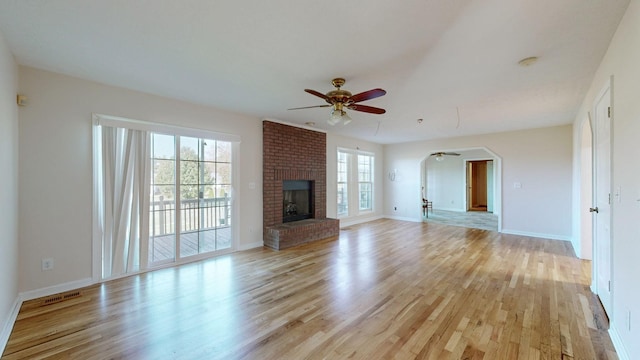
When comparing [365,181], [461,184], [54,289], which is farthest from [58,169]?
[461,184]

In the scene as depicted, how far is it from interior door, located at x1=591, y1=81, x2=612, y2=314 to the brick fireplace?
13.4 feet

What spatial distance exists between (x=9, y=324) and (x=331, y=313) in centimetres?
286

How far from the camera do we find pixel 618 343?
1986 mm

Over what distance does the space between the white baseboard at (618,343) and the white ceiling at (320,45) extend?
7.84 ft

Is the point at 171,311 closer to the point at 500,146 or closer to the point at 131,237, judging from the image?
the point at 131,237

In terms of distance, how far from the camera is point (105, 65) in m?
2.81

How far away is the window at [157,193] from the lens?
3.39m

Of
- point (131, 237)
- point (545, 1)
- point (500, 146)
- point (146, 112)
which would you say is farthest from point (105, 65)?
point (500, 146)

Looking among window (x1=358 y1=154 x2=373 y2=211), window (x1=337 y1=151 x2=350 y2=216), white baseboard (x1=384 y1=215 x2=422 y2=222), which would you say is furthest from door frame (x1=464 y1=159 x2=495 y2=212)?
window (x1=337 y1=151 x2=350 y2=216)

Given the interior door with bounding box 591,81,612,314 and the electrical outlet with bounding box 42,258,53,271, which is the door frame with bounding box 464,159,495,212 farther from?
the electrical outlet with bounding box 42,258,53,271

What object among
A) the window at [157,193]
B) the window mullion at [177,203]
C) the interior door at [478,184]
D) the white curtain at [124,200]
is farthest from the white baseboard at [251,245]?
the interior door at [478,184]

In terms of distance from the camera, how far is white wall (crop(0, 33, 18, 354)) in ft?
7.30

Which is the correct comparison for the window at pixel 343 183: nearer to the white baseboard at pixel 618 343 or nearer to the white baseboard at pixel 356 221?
the white baseboard at pixel 356 221

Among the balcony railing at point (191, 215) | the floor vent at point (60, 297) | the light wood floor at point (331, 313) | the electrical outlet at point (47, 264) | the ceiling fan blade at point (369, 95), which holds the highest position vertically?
the ceiling fan blade at point (369, 95)
